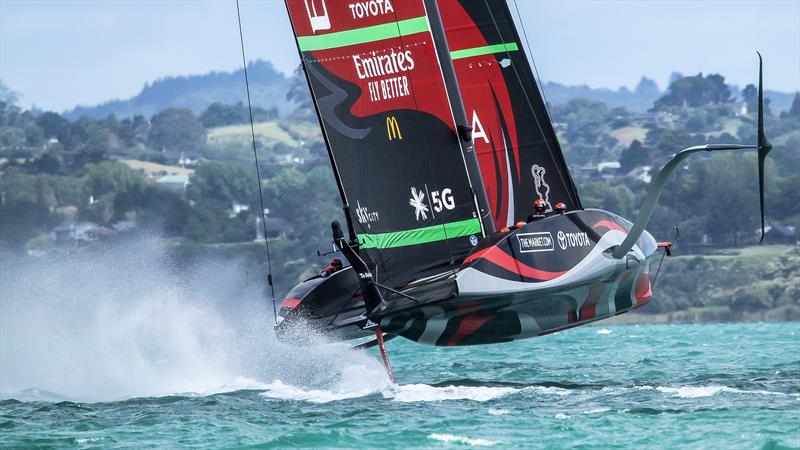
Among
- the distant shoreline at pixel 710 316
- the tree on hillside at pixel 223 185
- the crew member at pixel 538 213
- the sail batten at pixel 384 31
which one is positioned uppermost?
the tree on hillside at pixel 223 185

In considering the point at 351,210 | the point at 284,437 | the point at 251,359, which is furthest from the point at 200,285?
the point at 284,437

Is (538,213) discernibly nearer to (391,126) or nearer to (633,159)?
(391,126)

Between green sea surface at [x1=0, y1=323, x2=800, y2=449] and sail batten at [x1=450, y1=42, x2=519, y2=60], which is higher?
sail batten at [x1=450, y1=42, x2=519, y2=60]

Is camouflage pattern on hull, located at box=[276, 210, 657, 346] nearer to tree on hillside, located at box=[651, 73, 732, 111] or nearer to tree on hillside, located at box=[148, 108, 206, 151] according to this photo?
tree on hillside, located at box=[148, 108, 206, 151]

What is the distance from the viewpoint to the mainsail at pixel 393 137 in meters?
19.8

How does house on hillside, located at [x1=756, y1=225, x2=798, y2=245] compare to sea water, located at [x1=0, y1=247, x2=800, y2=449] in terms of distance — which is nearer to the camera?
sea water, located at [x1=0, y1=247, x2=800, y2=449]

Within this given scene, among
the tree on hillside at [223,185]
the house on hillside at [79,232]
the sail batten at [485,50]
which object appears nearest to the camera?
the sail batten at [485,50]

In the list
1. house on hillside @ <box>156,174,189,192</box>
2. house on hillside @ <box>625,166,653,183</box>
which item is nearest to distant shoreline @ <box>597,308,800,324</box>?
house on hillside @ <box>156,174,189,192</box>

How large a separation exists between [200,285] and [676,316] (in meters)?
25.0

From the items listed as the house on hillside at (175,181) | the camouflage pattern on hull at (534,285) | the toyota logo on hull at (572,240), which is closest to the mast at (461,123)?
the camouflage pattern on hull at (534,285)

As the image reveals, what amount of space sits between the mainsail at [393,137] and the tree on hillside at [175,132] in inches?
5671

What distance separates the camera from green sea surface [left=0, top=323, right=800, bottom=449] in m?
16.1

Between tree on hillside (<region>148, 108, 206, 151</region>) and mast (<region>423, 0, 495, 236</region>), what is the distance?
14380 centimetres

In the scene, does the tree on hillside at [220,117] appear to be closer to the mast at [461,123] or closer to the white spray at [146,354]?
the white spray at [146,354]
